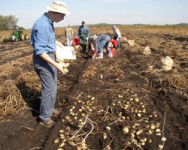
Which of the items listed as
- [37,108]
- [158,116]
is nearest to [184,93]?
[158,116]

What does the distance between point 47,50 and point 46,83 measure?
20.5 inches

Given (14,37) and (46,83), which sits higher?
(46,83)

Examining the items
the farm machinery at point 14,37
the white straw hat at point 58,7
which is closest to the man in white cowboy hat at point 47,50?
the white straw hat at point 58,7

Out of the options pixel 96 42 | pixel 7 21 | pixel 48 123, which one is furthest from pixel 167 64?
pixel 7 21

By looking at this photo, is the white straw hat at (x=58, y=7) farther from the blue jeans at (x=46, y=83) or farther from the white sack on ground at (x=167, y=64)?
the white sack on ground at (x=167, y=64)

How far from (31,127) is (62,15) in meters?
1.83

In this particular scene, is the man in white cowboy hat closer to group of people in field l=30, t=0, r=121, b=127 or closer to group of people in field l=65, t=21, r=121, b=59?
group of people in field l=30, t=0, r=121, b=127

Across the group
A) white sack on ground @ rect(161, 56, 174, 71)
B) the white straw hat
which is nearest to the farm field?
white sack on ground @ rect(161, 56, 174, 71)

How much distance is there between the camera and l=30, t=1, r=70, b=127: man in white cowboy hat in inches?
126

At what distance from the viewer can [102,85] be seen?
214 inches

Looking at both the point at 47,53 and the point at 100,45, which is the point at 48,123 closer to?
the point at 47,53

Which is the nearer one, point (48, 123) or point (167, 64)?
point (48, 123)

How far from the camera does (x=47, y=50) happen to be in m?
3.34

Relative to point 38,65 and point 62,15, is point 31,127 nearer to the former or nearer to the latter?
point 38,65
